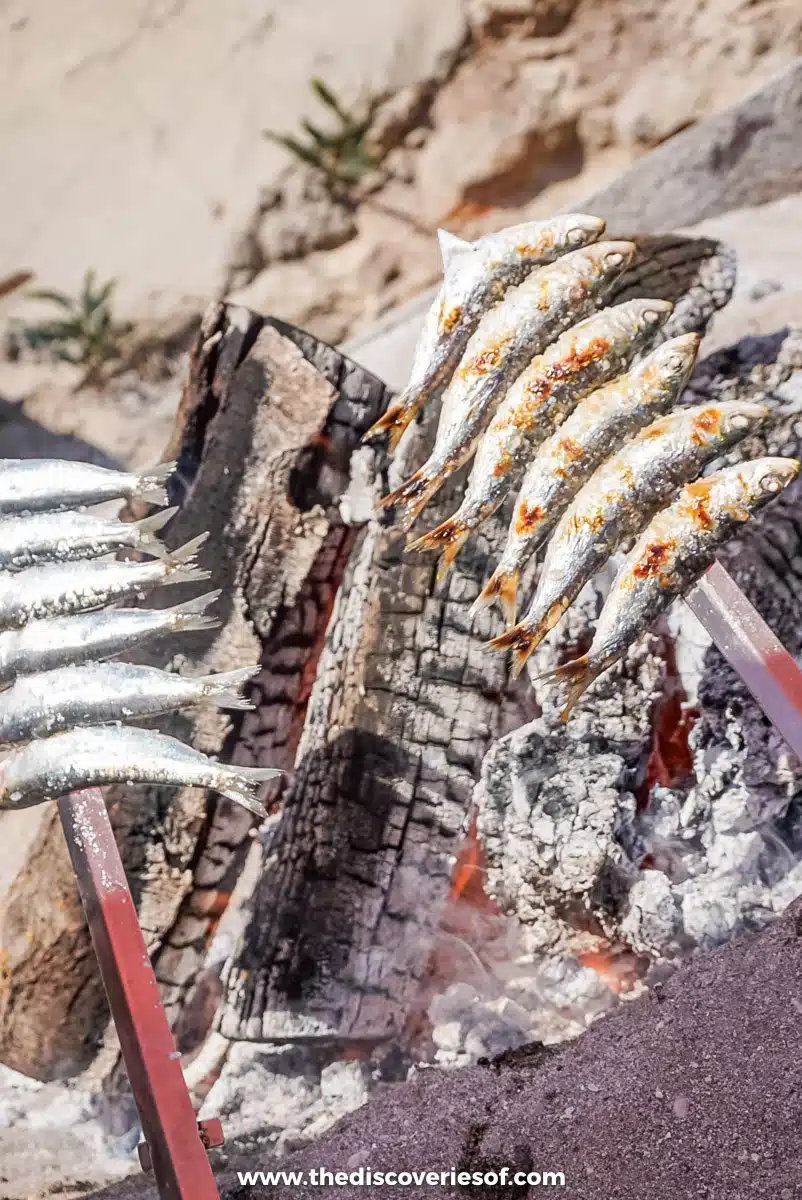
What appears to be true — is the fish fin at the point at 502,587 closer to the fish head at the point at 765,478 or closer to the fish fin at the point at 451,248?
the fish head at the point at 765,478

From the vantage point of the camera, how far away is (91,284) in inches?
237

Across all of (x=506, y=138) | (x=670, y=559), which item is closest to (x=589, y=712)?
(x=670, y=559)

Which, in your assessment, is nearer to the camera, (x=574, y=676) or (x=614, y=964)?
(x=574, y=676)

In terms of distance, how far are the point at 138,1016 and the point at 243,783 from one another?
21.6 inches

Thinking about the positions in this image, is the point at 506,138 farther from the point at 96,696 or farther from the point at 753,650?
the point at 96,696

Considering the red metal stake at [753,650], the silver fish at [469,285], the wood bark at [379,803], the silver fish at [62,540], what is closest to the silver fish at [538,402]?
the silver fish at [469,285]

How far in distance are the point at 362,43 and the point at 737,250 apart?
13.4ft

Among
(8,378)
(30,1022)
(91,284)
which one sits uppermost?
(91,284)

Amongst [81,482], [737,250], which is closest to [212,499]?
[81,482]

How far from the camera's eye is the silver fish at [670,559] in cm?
210

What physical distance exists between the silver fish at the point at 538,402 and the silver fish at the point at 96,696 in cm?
68

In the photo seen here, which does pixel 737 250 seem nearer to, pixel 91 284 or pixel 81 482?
pixel 81 482

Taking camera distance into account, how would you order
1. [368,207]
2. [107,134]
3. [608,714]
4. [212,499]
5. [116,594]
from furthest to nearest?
[107,134] → [368,207] → [212,499] → [608,714] → [116,594]

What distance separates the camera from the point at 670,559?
212 cm
